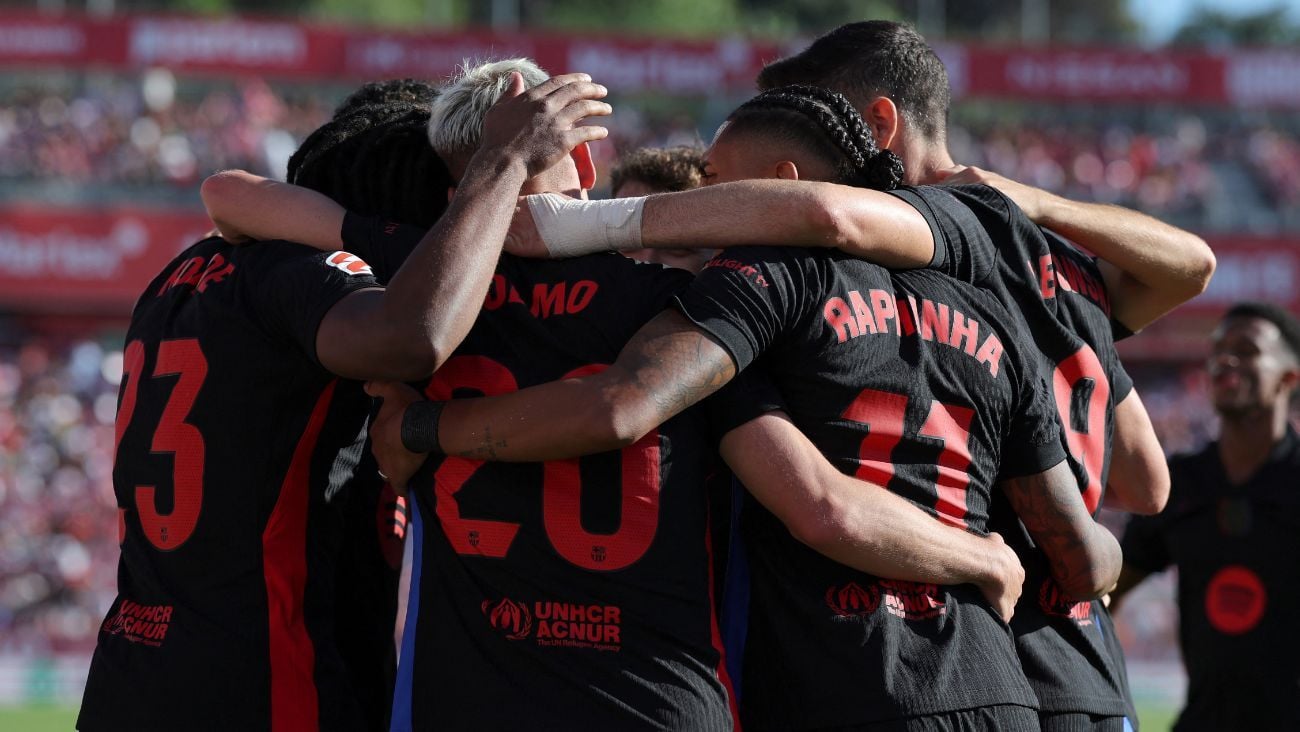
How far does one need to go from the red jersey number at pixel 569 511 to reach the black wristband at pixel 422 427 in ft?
0.18

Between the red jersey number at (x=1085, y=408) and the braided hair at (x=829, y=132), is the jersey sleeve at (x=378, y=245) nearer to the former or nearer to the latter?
the braided hair at (x=829, y=132)

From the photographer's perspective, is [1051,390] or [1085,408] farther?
[1085,408]

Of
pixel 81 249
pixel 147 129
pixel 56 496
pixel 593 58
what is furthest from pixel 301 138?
pixel 56 496

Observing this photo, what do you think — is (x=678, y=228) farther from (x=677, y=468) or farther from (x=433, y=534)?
(x=433, y=534)

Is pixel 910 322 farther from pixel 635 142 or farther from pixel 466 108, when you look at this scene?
pixel 635 142

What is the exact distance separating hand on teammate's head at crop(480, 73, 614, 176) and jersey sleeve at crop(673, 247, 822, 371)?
1.27 feet

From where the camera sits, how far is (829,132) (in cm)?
297

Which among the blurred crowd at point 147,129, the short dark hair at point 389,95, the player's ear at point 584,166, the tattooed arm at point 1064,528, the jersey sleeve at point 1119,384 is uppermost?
the blurred crowd at point 147,129

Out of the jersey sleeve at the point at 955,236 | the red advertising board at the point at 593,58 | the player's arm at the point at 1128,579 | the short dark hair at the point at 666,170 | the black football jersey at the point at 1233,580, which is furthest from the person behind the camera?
the red advertising board at the point at 593,58

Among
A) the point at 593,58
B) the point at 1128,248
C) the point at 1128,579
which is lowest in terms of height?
the point at 1128,579

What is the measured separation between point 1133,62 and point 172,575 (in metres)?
24.6

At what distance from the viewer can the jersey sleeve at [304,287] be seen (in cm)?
280

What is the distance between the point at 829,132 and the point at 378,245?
964 mm

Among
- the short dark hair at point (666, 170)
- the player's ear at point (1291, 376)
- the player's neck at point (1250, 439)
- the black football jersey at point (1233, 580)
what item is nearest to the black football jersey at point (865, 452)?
the short dark hair at point (666, 170)
